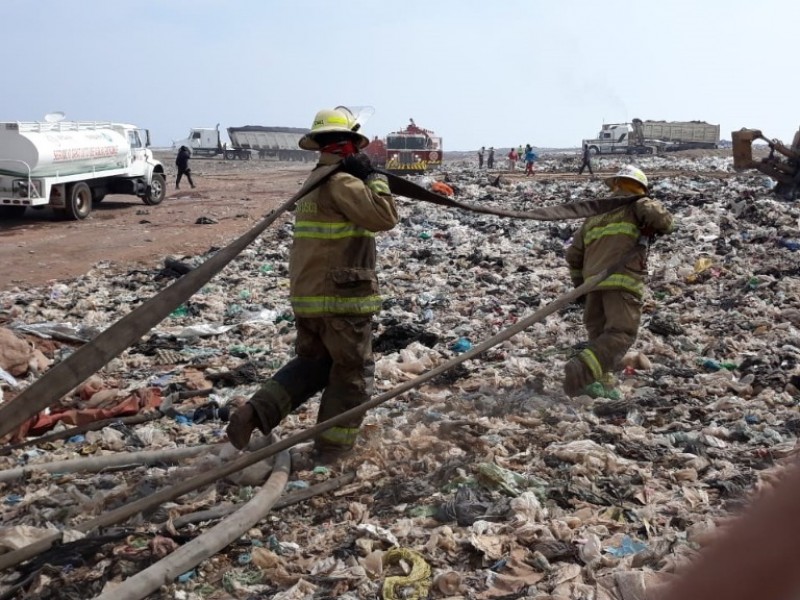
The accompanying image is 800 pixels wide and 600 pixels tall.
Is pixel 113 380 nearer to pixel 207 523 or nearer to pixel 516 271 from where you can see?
pixel 207 523

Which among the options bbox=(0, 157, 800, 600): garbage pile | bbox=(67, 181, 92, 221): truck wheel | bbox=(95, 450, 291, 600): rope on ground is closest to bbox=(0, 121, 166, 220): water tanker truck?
bbox=(67, 181, 92, 221): truck wheel

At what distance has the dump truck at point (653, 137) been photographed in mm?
45844

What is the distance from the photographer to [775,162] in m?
15.5

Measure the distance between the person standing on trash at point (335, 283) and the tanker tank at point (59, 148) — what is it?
1337 centimetres

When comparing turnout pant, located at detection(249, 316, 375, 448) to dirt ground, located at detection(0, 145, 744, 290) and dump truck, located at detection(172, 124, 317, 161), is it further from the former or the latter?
dump truck, located at detection(172, 124, 317, 161)

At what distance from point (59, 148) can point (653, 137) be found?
3956cm

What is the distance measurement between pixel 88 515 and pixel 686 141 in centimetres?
4969

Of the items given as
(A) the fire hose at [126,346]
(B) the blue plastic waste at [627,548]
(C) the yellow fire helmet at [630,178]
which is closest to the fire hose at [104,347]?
(A) the fire hose at [126,346]

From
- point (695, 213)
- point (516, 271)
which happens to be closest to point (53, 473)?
point (516, 271)

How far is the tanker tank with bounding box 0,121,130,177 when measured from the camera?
15430 mm

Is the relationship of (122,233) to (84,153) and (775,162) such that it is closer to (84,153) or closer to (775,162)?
(84,153)

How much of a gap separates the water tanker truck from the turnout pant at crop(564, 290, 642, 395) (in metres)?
13.5

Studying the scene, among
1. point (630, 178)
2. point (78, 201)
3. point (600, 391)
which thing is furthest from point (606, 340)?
point (78, 201)

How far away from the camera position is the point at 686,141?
159 feet
